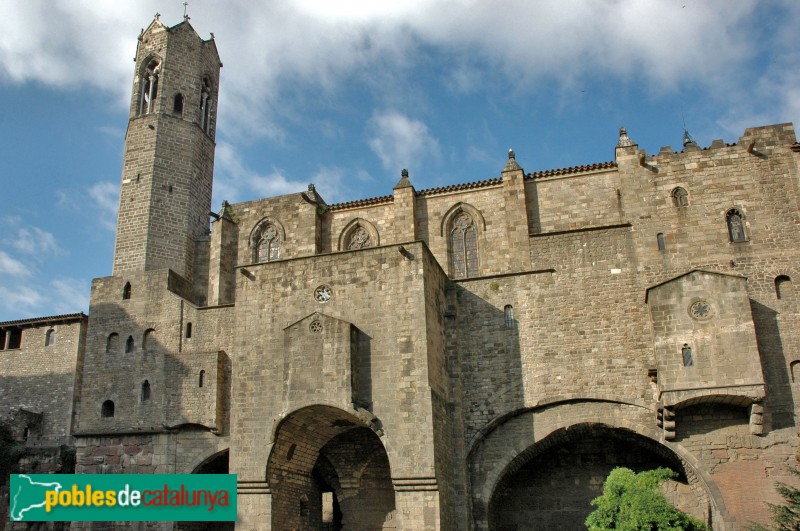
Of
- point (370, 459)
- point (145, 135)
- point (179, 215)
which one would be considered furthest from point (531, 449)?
point (145, 135)

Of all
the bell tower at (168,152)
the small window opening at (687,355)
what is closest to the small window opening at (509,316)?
the small window opening at (687,355)

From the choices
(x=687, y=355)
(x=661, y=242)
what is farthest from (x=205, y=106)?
(x=687, y=355)

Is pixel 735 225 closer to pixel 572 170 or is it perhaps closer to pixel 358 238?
pixel 572 170

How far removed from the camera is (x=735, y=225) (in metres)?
22.1

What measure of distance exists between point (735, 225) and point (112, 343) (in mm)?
20848

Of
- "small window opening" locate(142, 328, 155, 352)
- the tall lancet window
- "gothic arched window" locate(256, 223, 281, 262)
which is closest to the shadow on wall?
"gothic arched window" locate(256, 223, 281, 262)

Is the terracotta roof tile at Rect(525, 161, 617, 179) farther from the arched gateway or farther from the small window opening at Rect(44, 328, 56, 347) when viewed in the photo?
the small window opening at Rect(44, 328, 56, 347)

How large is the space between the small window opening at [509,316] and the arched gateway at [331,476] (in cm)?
524

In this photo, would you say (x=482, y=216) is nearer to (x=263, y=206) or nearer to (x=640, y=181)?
(x=640, y=181)

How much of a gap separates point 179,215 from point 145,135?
365 cm

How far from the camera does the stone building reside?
Answer: 1998 cm

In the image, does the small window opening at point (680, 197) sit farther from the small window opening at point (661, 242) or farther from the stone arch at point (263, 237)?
the stone arch at point (263, 237)

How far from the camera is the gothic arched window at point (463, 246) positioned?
2603 cm

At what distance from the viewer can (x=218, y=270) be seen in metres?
28.1
